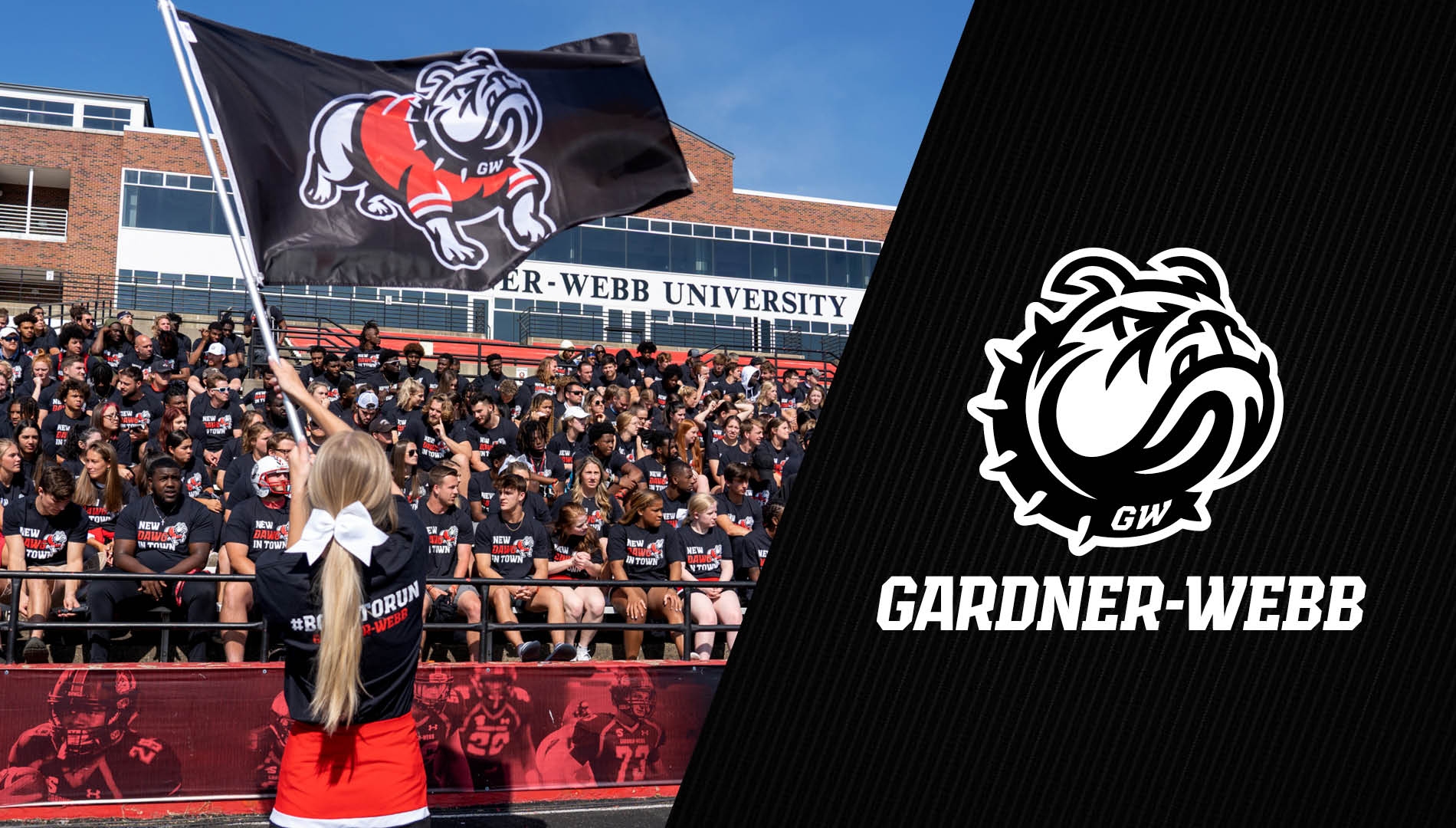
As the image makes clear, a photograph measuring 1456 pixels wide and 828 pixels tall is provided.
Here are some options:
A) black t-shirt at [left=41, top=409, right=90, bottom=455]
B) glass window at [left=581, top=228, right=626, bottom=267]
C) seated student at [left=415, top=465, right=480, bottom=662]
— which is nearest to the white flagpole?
seated student at [left=415, top=465, right=480, bottom=662]

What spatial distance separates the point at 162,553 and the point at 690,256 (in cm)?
3651

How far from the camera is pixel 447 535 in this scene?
30.4ft

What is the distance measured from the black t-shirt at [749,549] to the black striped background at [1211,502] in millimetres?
7217

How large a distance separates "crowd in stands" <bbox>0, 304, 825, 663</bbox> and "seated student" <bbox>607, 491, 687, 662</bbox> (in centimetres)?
2

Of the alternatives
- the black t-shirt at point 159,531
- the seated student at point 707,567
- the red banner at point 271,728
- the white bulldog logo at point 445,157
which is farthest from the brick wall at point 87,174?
the white bulldog logo at point 445,157

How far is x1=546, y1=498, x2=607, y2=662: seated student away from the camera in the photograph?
927cm

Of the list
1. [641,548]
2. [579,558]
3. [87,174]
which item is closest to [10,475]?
[579,558]

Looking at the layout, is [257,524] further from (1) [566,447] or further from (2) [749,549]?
(1) [566,447]

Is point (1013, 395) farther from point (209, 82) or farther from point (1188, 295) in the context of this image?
point (209, 82)

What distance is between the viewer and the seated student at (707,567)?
9219 mm

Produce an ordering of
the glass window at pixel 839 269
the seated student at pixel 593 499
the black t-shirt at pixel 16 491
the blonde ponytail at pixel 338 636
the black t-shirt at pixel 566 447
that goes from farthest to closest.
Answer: the glass window at pixel 839 269, the black t-shirt at pixel 566 447, the seated student at pixel 593 499, the black t-shirt at pixel 16 491, the blonde ponytail at pixel 338 636

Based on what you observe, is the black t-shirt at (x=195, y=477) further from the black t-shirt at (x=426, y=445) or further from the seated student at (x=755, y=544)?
the seated student at (x=755, y=544)

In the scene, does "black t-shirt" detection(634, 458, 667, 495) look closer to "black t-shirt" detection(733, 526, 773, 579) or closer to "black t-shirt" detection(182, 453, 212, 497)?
"black t-shirt" detection(733, 526, 773, 579)

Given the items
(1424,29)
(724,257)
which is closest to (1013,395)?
(1424,29)
